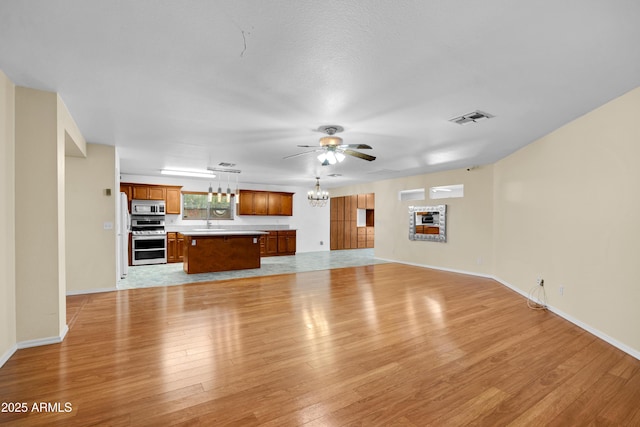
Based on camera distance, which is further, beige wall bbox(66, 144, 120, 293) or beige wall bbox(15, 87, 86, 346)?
beige wall bbox(66, 144, 120, 293)

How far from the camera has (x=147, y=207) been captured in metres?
7.86

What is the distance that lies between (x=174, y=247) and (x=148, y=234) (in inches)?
29.4

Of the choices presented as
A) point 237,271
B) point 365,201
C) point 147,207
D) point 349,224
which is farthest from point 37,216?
point 365,201

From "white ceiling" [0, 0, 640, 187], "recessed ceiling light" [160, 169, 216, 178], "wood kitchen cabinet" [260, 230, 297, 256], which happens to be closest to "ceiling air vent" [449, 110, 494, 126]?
"white ceiling" [0, 0, 640, 187]

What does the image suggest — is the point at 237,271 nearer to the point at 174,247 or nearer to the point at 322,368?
the point at 174,247

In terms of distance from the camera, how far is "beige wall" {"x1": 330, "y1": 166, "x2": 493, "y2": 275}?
250 inches

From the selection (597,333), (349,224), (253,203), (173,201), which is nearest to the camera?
(597,333)

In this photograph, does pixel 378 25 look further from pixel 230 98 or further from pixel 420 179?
pixel 420 179

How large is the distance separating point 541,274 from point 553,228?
30.2 inches

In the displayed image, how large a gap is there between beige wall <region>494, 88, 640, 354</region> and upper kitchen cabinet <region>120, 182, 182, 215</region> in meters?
8.21

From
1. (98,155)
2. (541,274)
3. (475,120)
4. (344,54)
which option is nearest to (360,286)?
(541,274)

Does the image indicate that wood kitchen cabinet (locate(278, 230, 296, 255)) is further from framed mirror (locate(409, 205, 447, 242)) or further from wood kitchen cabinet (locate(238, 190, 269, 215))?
framed mirror (locate(409, 205, 447, 242))

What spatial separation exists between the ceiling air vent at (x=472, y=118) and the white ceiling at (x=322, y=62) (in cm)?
13

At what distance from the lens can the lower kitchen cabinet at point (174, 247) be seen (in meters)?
8.02
